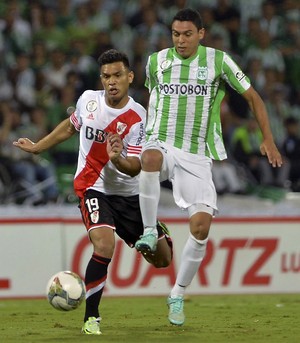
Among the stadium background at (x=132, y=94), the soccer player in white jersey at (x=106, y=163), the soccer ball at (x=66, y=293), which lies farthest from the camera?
the stadium background at (x=132, y=94)

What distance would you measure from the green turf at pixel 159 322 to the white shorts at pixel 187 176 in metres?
1.07

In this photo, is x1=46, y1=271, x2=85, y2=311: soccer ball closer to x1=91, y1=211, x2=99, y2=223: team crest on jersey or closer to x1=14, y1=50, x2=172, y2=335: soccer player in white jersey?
x1=14, y1=50, x2=172, y2=335: soccer player in white jersey

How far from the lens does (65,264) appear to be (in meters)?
13.3

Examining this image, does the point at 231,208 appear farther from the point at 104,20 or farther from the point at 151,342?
the point at 151,342

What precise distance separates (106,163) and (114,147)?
646mm

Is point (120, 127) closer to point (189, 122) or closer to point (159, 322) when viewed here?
point (189, 122)

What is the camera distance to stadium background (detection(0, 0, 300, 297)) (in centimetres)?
1330

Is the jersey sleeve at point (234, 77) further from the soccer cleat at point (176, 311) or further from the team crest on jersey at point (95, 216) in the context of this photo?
the soccer cleat at point (176, 311)

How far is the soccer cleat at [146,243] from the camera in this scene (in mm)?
8125

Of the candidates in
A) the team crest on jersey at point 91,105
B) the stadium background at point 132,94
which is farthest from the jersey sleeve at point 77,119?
the stadium background at point 132,94

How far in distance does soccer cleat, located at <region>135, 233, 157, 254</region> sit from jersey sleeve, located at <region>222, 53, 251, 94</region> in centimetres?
144

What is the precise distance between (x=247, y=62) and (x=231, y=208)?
14.2ft

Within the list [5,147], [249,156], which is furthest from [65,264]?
[249,156]

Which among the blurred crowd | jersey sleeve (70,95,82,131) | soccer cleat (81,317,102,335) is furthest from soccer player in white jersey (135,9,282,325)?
the blurred crowd
